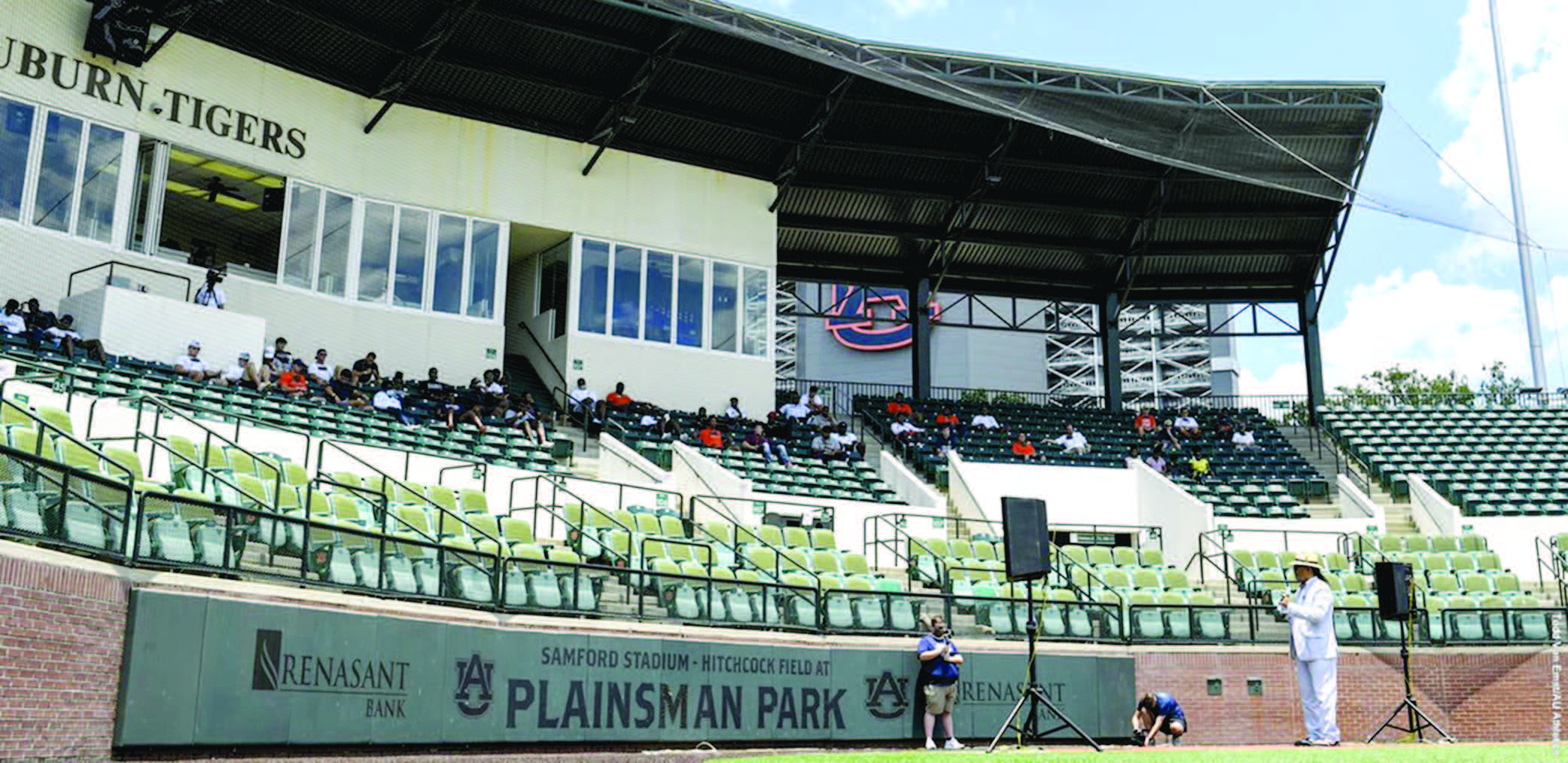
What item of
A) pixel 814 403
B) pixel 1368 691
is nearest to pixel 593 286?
pixel 814 403

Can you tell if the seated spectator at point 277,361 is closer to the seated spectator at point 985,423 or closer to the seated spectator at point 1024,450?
the seated spectator at point 1024,450

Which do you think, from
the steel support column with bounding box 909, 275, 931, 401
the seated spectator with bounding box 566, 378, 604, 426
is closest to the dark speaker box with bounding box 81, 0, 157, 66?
the seated spectator with bounding box 566, 378, 604, 426

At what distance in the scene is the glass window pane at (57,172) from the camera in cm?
2511

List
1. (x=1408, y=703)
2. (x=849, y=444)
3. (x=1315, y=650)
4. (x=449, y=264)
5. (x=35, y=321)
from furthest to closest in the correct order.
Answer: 1. (x=849, y=444)
2. (x=449, y=264)
3. (x=35, y=321)
4. (x=1408, y=703)
5. (x=1315, y=650)

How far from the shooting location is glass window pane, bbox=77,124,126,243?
2569cm

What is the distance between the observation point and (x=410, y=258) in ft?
100

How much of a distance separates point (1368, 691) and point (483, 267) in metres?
19.8

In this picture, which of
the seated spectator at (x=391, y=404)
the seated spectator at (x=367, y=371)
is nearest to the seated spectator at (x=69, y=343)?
the seated spectator at (x=391, y=404)

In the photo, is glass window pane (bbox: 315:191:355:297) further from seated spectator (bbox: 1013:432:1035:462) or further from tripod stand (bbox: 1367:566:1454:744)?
tripod stand (bbox: 1367:566:1454:744)

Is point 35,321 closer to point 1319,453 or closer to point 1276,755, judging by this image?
point 1276,755

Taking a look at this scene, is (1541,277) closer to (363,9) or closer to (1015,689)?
(1015,689)

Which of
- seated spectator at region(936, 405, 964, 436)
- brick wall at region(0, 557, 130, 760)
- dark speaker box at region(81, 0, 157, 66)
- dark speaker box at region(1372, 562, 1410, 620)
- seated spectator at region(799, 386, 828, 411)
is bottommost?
brick wall at region(0, 557, 130, 760)

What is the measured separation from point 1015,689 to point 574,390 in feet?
51.8

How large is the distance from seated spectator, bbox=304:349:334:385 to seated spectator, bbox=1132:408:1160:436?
66.9ft
